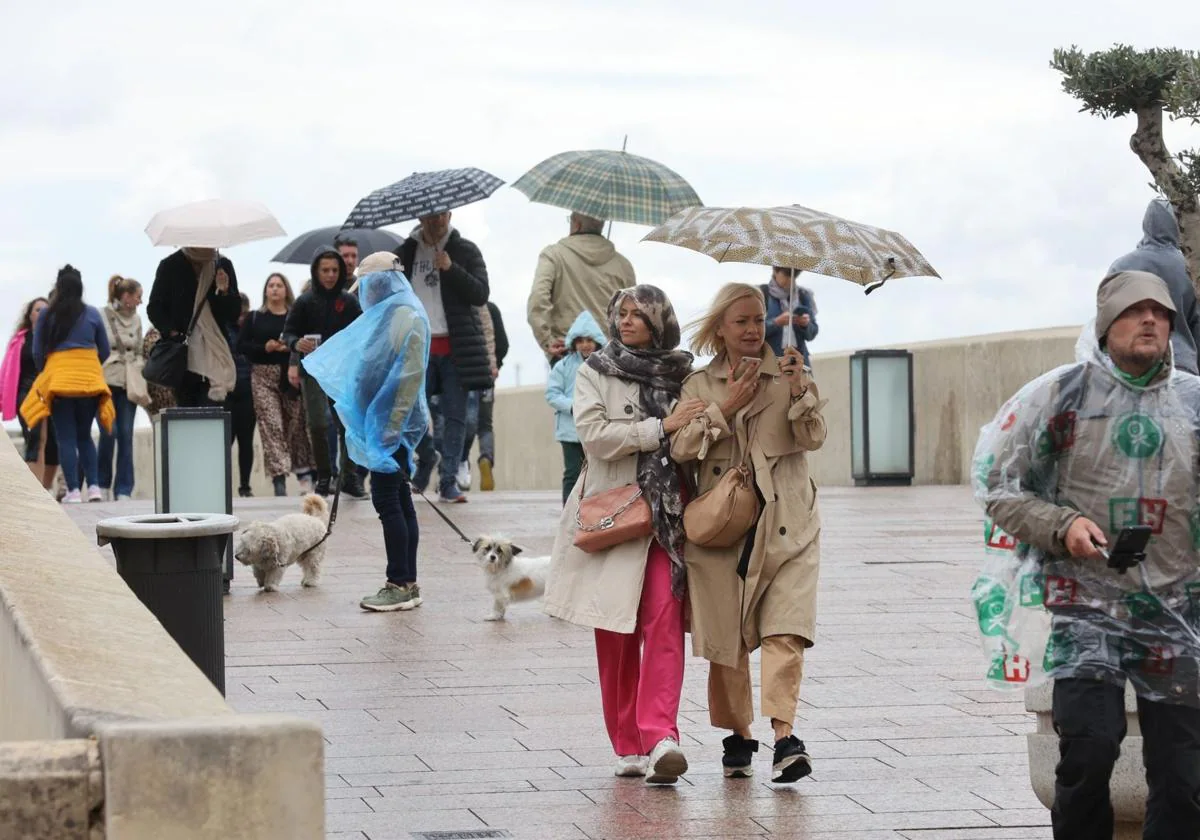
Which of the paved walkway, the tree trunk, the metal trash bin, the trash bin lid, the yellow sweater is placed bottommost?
the paved walkway

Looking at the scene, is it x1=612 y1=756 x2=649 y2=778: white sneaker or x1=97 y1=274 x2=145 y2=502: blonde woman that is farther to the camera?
x1=97 y1=274 x2=145 y2=502: blonde woman

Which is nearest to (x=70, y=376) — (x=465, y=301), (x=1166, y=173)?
(x=465, y=301)

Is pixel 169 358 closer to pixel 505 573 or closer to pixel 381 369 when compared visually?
pixel 381 369

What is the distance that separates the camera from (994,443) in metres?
5.24

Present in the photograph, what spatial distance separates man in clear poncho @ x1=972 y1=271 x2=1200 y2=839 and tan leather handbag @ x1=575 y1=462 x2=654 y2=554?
71.0 inches

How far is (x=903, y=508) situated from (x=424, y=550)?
4.99m

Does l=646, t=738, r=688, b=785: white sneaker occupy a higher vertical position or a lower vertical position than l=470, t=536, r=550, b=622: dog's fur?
lower

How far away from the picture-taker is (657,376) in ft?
23.0

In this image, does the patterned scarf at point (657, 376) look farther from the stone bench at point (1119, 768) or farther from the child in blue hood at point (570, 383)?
the child in blue hood at point (570, 383)

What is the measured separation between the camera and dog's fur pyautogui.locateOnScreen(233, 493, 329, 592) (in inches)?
436

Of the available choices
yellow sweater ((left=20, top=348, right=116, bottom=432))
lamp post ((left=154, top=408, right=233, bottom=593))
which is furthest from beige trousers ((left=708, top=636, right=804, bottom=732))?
yellow sweater ((left=20, top=348, right=116, bottom=432))

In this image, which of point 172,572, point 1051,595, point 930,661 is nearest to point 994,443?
point 1051,595

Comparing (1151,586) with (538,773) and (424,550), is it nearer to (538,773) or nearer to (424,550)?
(538,773)

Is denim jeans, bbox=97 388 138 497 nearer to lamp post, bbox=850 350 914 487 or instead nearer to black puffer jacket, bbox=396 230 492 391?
black puffer jacket, bbox=396 230 492 391
